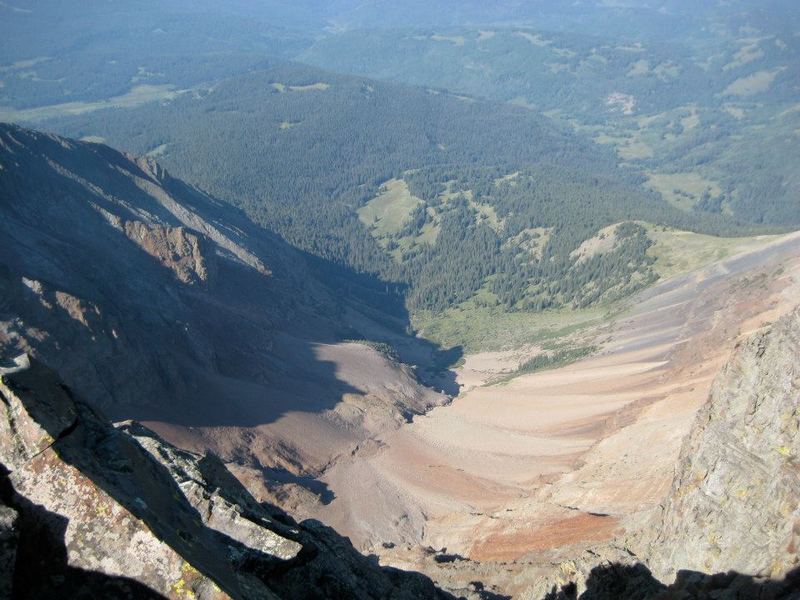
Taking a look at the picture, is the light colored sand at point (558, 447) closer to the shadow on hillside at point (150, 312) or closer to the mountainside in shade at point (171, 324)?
the mountainside in shade at point (171, 324)

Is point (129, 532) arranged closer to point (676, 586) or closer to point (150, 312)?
point (676, 586)

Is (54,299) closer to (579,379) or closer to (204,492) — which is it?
(204,492)

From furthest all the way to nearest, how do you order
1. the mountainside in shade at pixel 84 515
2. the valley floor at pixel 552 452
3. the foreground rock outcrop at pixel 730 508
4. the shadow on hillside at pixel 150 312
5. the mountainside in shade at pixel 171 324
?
1. the shadow on hillside at pixel 150 312
2. the mountainside in shade at pixel 171 324
3. the valley floor at pixel 552 452
4. the foreground rock outcrop at pixel 730 508
5. the mountainside in shade at pixel 84 515

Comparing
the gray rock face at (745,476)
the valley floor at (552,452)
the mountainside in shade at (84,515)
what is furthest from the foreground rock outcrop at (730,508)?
the mountainside in shade at (84,515)

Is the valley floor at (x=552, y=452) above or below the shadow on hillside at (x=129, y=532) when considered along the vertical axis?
below

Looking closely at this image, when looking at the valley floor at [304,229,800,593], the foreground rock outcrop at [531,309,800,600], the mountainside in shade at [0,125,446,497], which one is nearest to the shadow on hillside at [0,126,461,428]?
the mountainside in shade at [0,125,446,497]
